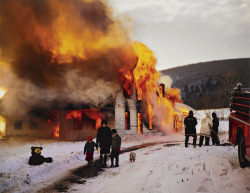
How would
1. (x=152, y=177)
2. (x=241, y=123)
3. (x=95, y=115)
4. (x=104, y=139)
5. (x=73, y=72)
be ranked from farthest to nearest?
(x=73, y=72), (x=95, y=115), (x=104, y=139), (x=241, y=123), (x=152, y=177)

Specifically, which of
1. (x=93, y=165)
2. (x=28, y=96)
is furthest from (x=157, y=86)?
(x=93, y=165)

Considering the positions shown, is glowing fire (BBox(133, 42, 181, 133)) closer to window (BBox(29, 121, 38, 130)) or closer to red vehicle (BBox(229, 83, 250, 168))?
window (BBox(29, 121, 38, 130))

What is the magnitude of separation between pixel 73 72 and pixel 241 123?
799 inches

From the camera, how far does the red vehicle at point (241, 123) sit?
23.2ft

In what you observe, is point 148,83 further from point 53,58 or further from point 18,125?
point 18,125

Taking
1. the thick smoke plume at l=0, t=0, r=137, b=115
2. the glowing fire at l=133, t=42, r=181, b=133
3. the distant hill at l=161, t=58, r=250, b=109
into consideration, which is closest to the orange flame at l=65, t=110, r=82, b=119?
the thick smoke plume at l=0, t=0, r=137, b=115

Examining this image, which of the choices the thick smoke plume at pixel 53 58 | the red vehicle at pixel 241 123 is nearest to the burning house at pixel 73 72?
the thick smoke plume at pixel 53 58

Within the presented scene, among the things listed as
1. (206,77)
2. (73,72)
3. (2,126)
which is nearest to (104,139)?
(73,72)

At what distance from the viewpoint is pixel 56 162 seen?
10898 millimetres

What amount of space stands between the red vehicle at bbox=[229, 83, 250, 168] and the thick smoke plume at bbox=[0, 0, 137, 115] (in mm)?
17189

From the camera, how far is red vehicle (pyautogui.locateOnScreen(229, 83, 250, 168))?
7059 mm

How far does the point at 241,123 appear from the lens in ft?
25.2

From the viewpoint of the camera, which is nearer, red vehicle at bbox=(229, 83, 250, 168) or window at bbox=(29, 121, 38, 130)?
red vehicle at bbox=(229, 83, 250, 168)

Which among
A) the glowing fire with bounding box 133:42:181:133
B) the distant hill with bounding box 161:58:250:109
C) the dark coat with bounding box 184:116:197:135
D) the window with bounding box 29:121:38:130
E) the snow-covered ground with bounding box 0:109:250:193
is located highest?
the distant hill with bounding box 161:58:250:109
